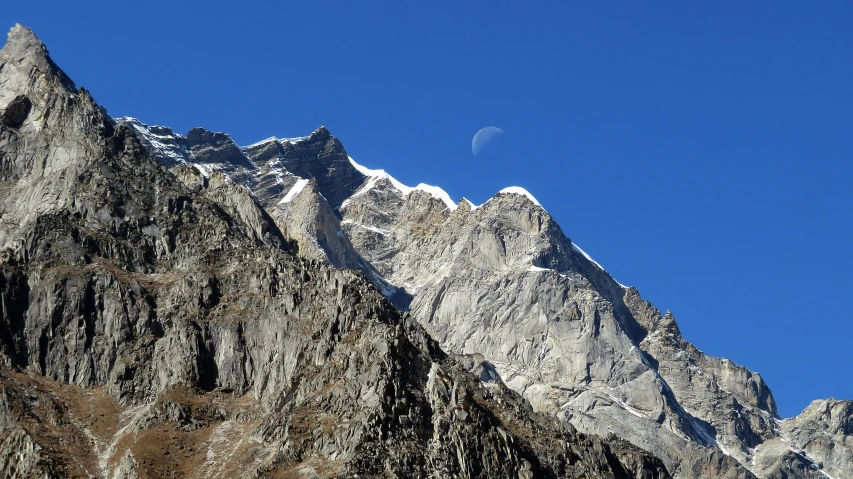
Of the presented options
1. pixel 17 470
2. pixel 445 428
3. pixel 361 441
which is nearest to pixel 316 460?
pixel 361 441

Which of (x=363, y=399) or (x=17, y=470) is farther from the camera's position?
(x=363, y=399)

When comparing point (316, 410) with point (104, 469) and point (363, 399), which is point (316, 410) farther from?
point (104, 469)

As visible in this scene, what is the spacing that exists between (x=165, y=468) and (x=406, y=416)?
105 ft

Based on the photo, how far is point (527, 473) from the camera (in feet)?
652

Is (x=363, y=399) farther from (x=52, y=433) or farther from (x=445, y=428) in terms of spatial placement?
(x=52, y=433)

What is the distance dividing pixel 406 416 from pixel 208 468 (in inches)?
1052

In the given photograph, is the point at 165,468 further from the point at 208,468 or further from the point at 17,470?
the point at 17,470

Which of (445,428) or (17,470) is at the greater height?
(445,428)

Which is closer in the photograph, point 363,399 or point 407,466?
point 407,466

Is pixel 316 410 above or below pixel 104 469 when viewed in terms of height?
above

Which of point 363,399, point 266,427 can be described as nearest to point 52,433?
point 266,427

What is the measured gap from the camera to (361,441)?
18725cm

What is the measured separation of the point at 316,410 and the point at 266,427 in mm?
7059

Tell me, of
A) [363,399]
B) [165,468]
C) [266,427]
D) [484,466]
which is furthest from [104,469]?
[484,466]
